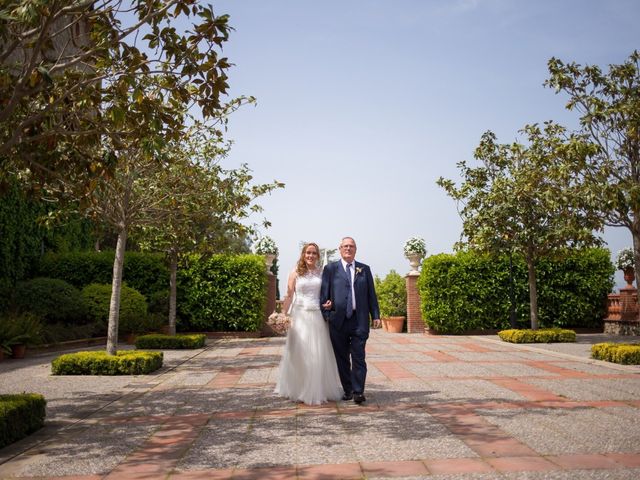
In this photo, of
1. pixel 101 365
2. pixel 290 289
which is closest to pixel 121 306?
pixel 101 365

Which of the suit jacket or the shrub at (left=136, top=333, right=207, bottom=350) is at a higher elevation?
the suit jacket

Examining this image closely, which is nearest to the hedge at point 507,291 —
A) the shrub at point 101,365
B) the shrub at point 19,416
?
the shrub at point 101,365

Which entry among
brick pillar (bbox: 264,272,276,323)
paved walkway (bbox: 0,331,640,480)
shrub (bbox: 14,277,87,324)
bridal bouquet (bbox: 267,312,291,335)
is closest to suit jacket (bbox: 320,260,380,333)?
paved walkway (bbox: 0,331,640,480)

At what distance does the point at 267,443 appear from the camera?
488cm

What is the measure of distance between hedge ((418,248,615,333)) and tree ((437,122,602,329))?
280 cm

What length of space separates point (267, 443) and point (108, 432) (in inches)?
70.5

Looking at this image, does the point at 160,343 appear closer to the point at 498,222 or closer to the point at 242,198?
the point at 242,198

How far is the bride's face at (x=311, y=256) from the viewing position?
7.46 metres

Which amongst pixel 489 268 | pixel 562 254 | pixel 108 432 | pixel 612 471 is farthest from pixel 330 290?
pixel 489 268

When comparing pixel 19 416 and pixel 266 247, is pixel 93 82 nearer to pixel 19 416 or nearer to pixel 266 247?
pixel 19 416

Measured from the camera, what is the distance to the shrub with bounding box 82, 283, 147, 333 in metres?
17.2

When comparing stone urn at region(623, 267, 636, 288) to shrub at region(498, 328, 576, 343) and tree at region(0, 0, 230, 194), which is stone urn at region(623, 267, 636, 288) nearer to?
shrub at region(498, 328, 576, 343)

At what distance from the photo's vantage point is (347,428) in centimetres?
539

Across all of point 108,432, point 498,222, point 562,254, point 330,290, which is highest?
point 498,222
